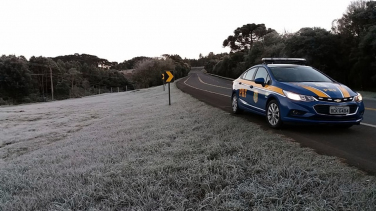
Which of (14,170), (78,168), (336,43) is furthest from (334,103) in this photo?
(336,43)

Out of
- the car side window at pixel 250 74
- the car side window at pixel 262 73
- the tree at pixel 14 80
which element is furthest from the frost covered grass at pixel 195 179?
the tree at pixel 14 80

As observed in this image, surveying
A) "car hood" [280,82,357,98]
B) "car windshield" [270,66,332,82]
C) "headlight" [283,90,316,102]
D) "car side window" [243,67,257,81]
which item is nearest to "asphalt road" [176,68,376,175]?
"headlight" [283,90,316,102]

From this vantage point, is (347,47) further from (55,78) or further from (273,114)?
(55,78)

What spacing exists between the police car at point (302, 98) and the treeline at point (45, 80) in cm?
5237

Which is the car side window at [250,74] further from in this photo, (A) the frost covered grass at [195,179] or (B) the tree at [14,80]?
(B) the tree at [14,80]

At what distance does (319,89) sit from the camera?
5.62 metres

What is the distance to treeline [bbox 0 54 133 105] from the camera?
56.1 meters

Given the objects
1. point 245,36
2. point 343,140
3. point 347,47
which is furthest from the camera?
point 245,36

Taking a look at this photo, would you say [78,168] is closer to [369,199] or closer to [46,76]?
[369,199]

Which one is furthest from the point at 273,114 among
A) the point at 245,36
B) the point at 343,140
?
the point at 245,36

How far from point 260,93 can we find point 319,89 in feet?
5.01

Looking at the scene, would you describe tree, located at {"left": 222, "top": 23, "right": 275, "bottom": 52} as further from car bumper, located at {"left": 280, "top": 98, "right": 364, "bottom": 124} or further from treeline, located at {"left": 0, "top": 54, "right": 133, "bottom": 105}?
car bumper, located at {"left": 280, "top": 98, "right": 364, "bottom": 124}

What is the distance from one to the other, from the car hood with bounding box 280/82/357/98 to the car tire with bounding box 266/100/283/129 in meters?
0.47

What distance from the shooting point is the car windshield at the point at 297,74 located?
648 centimetres
